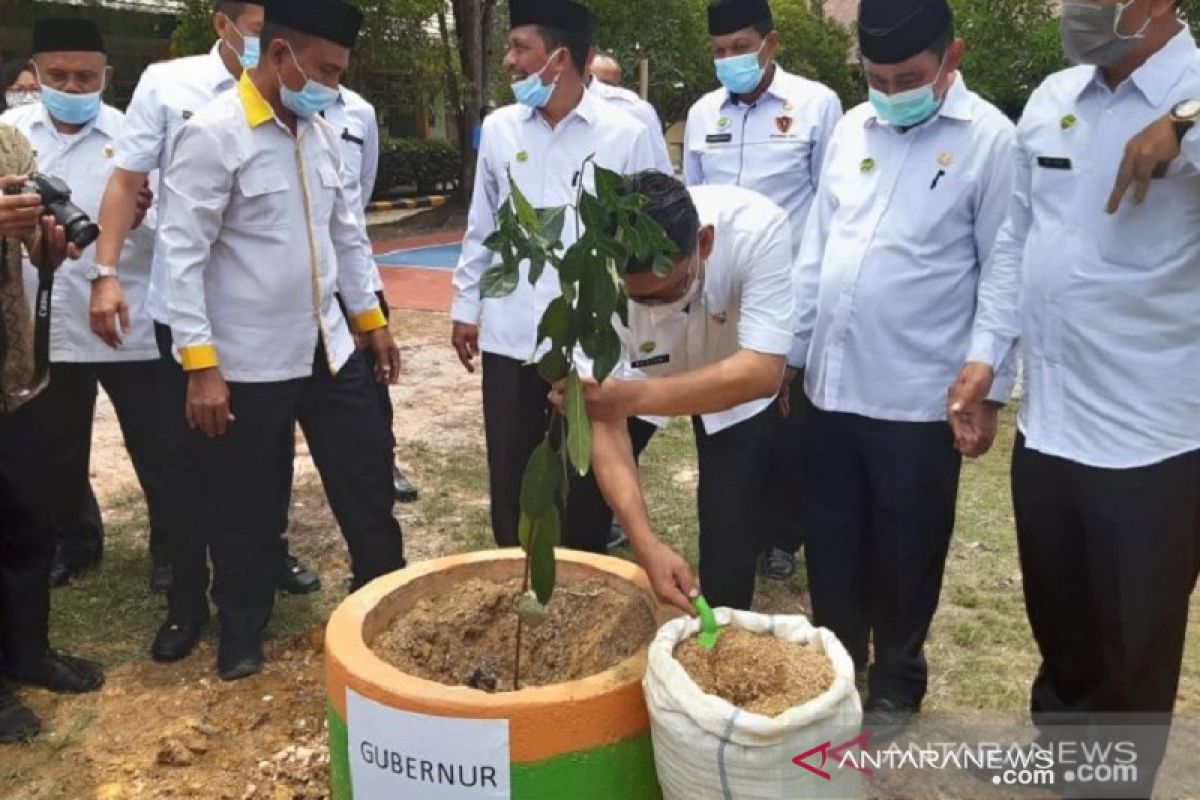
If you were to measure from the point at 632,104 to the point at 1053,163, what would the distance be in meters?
2.80

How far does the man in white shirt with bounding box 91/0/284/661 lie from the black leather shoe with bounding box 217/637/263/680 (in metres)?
0.19

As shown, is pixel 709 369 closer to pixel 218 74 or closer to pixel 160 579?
pixel 218 74

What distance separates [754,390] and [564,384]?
1.90ft

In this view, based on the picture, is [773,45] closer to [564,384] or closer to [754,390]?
[754,390]

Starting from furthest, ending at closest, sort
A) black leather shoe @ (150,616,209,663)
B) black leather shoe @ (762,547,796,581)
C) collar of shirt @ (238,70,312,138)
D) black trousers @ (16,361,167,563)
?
black leather shoe @ (762,547,796,581) → black trousers @ (16,361,167,563) → black leather shoe @ (150,616,209,663) → collar of shirt @ (238,70,312,138)

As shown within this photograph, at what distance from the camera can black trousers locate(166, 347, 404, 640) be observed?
339 centimetres

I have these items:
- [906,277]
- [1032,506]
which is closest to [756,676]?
[1032,506]

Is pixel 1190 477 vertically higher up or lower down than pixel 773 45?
lower down

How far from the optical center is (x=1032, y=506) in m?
2.57

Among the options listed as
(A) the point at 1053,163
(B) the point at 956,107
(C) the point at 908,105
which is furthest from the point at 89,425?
(A) the point at 1053,163

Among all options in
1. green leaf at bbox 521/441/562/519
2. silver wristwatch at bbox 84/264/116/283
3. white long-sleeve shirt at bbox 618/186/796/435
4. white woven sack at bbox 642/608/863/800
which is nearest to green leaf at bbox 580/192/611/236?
green leaf at bbox 521/441/562/519

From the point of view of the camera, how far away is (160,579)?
4.07m

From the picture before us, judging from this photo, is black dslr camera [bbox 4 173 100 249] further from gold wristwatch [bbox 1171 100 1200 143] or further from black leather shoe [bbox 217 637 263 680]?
gold wristwatch [bbox 1171 100 1200 143]

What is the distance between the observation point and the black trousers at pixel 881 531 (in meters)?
2.96
